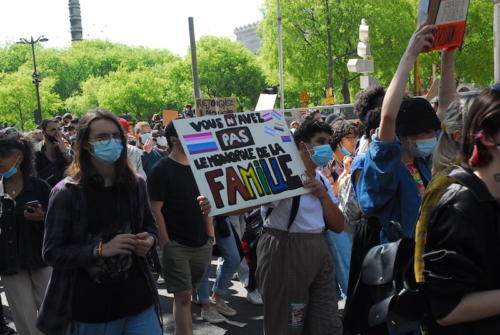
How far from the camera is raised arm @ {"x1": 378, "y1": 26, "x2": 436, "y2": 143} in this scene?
291 cm

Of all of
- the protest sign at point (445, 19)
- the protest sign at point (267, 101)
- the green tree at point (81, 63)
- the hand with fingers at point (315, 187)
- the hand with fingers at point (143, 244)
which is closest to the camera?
the protest sign at point (445, 19)

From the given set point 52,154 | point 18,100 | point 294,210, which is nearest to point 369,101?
point 294,210

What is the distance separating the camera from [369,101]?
156 inches

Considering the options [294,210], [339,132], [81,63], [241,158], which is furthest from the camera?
[81,63]

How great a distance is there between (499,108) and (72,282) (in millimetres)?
2322

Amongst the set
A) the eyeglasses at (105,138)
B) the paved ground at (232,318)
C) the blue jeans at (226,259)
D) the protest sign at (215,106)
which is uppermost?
the protest sign at (215,106)

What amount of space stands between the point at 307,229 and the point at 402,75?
4.37 ft

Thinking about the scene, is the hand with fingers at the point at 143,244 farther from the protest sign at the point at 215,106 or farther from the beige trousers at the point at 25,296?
the protest sign at the point at 215,106

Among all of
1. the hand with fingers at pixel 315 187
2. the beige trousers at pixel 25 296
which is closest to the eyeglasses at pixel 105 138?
the hand with fingers at pixel 315 187

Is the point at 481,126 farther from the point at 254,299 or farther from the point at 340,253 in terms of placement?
the point at 254,299

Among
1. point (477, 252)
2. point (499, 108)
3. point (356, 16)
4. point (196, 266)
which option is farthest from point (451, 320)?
point (356, 16)

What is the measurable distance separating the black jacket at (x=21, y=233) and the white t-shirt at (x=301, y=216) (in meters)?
2.05

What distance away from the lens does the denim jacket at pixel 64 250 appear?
317cm

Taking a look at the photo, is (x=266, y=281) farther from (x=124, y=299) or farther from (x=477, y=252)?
(x=477, y=252)
